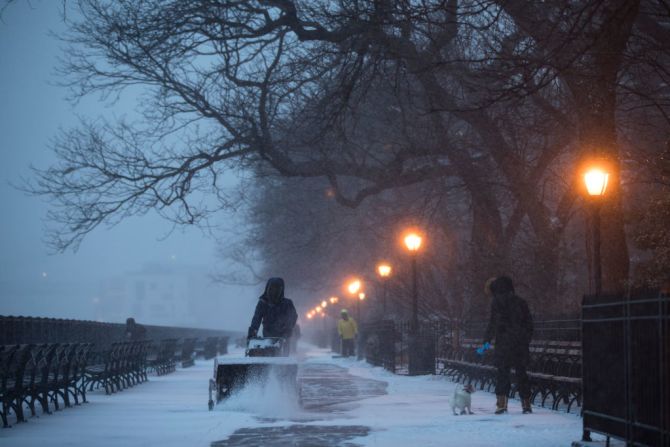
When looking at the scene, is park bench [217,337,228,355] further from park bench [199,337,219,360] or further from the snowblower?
the snowblower

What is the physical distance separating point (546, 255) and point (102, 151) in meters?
13.0

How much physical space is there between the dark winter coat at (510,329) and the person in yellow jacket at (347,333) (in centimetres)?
3375

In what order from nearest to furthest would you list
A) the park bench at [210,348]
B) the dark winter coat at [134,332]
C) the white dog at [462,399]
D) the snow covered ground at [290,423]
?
the snow covered ground at [290,423]
the white dog at [462,399]
the dark winter coat at [134,332]
the park bench at [210,348]

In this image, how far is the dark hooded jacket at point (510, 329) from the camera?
1736 centimetres

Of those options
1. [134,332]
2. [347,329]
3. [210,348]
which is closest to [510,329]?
[134,332]

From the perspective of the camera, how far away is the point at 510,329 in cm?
1748

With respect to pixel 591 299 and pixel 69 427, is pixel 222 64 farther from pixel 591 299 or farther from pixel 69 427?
pixel 591 299

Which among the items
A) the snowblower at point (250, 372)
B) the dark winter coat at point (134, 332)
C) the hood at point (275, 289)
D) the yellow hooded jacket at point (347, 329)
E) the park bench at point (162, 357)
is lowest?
the snowblower at point (250, 372)

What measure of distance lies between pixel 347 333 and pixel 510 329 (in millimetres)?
34912

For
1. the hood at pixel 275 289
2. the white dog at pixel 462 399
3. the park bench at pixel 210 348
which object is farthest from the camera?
the park bench at pixel 210 348

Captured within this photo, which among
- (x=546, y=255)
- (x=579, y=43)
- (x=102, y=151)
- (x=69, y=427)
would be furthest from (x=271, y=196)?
(x=69, y=427)

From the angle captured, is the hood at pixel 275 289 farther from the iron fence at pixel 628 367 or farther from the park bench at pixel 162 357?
the park bench at pixel 162 357

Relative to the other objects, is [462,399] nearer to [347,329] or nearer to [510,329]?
[510,329]

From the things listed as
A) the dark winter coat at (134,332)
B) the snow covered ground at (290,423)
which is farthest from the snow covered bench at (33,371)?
the dark winter coat at (134,332)
